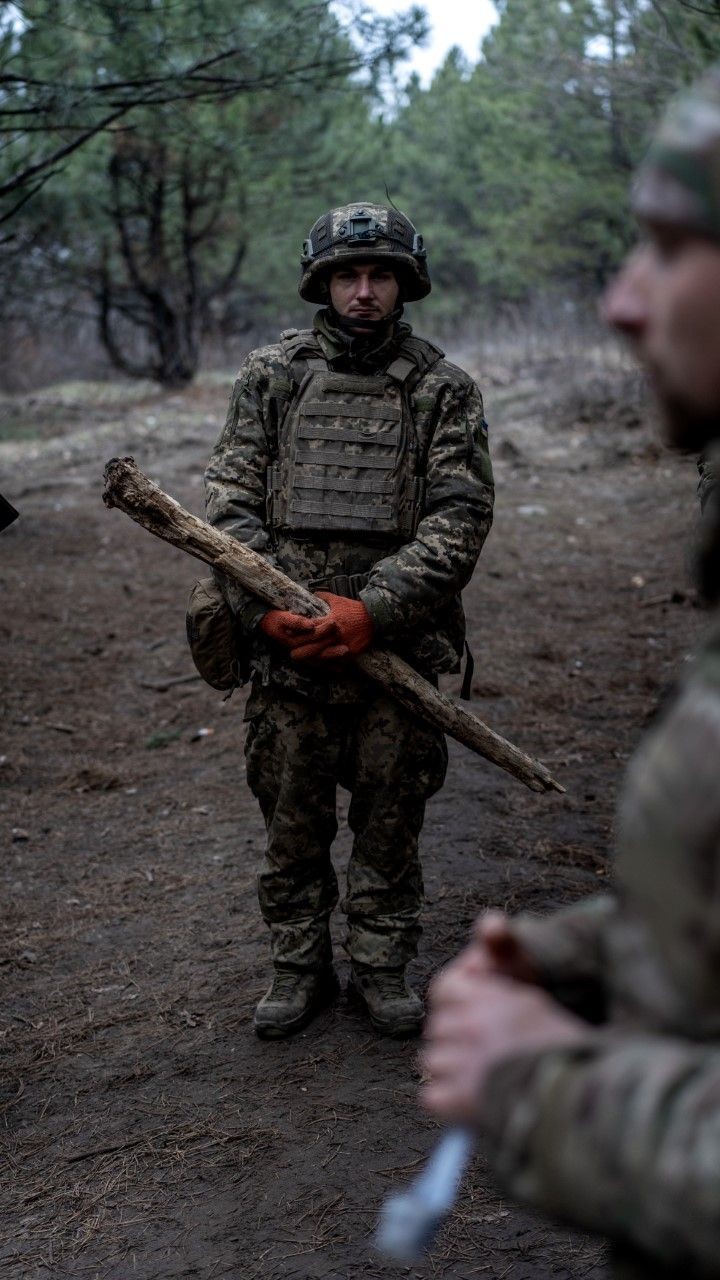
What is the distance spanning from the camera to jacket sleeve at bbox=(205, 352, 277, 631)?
387 centimetres

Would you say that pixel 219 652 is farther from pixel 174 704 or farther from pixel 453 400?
pixel 174 704

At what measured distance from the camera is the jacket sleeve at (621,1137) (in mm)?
1069

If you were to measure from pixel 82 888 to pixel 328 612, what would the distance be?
89.7 inches

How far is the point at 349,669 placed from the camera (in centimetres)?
381

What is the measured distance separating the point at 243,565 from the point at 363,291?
900mm

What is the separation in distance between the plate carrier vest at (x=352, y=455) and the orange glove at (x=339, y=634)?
0.95 ft

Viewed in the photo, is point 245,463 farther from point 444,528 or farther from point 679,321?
point 679,321

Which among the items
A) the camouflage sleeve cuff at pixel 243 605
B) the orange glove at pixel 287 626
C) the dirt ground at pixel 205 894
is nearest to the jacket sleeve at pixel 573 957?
the dirt ground at pixel 205 894

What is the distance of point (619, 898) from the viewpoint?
1318 mm

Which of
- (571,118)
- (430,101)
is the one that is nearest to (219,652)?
(571,118)

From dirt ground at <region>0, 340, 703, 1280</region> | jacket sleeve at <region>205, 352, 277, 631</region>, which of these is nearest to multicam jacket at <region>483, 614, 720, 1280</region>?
dirt ground at <region>0, 340, 703, 1280</region>

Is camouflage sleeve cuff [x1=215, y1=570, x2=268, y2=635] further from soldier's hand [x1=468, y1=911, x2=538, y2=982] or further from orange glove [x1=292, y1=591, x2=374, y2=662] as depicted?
soldier's hand [x1=468, y1=911, x2=538, y2=982]

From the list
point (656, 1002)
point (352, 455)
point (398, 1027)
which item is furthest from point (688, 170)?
point (398, 1027)

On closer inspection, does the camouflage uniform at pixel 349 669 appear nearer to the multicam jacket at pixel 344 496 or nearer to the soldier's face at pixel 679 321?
the multicam jacket at pixel 344 496
